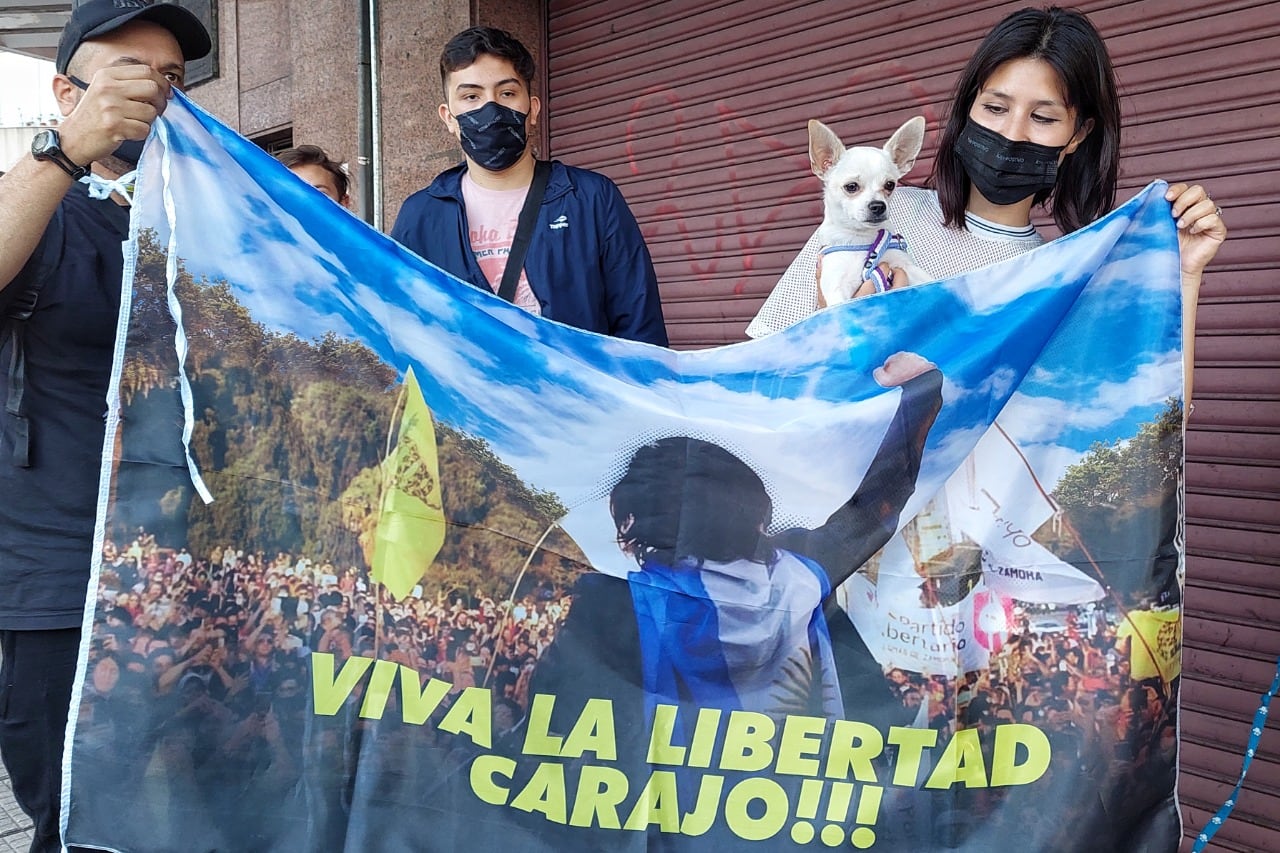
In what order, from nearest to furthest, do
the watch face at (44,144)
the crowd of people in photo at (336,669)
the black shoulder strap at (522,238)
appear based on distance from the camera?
1. the watch face at (44,144)
2. the crowd of people in photo at (336,669)
3. the black shoulder strap at (522,238)

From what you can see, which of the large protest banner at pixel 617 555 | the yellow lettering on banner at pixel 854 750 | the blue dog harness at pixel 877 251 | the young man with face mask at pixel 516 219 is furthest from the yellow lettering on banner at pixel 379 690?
the blue dog harness at pixel 877 251

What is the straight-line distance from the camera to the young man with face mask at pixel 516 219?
2818 millimetres

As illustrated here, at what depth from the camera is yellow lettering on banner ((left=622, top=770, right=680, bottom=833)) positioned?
1962 mm

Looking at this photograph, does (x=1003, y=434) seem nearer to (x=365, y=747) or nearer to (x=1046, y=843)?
(x=1046, y=843)

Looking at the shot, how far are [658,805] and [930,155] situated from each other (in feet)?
10.5

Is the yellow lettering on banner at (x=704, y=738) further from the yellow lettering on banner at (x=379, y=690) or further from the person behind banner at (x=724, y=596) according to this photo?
the yellow lettering on banner at (x=379, y=690)

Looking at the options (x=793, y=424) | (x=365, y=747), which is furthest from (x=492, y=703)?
(x=793, y=424)

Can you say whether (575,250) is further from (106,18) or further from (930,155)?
(930,155)

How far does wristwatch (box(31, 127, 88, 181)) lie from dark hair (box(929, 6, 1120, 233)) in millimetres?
1992

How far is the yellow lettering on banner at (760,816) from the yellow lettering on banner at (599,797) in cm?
23

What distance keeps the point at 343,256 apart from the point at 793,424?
1074mm

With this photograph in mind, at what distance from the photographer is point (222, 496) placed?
1958mm

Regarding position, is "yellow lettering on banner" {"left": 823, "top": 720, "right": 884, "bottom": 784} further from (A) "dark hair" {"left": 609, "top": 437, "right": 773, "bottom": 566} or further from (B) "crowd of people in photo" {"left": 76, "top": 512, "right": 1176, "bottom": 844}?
(A) "dark hair" {"left": 609, "top": 437, "right": 773, "bottom": 566}

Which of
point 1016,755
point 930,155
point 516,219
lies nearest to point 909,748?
point 1016,755
